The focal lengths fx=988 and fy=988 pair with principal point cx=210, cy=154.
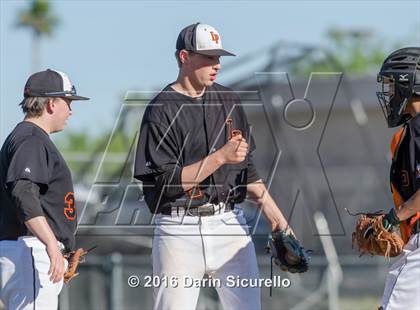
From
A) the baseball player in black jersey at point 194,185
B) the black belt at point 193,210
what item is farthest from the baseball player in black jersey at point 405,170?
the black belt at point 193,210

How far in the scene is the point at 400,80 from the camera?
5.98 m

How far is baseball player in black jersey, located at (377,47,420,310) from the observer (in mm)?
5633

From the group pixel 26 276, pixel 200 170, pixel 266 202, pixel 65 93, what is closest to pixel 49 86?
pixel 65 93

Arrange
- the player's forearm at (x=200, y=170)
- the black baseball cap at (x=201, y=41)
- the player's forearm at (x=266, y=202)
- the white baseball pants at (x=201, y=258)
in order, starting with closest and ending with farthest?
the player's forearm at (x=200, y=170) → the white baseball pants at (x=201, y=258) → the black baseball cap at (x=201, y=41) → the player's forearm at (x=266, y=202)

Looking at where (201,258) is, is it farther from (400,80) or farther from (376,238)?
(400,80)

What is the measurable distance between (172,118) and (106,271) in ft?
15.7

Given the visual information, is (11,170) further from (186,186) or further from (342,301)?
(342,301)

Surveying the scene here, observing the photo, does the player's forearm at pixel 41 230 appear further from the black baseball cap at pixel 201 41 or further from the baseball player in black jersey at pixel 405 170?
the baseball player in black jersey at pixel 405 170

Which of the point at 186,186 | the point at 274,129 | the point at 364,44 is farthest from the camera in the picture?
the point at 364,44

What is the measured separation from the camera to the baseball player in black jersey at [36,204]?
6.05 meters

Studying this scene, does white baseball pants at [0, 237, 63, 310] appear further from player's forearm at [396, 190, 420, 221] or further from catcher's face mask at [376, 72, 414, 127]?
catcher's face mask at [376, 72, 414, 127]

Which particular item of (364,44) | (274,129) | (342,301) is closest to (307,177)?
(274,129)

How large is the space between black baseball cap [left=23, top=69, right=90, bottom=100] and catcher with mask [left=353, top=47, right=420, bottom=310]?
2.03 m

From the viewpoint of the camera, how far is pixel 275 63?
12195mm
